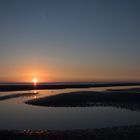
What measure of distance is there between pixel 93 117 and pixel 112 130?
7.37 metres

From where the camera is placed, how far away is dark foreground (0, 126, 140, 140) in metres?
17.2

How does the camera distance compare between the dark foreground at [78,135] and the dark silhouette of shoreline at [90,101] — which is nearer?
the dark foreground at [78,135]

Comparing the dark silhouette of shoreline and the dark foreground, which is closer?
the dark foreground

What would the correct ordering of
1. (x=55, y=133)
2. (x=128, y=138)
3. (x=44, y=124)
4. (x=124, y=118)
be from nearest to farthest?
(x=128, y=138)
(x=55, y=133)
(x=44, y=124)
(x=124, y=118)

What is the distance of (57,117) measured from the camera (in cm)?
2695

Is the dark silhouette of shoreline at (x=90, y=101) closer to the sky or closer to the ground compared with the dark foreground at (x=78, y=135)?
closer to the sky

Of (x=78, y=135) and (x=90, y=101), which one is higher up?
(x=90, y=101)

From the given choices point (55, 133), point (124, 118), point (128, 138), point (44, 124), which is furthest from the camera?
point (124, 118)

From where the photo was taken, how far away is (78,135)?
17.9 m

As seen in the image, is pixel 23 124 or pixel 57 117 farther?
pixel 57 117

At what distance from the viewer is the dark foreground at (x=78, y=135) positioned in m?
17.2

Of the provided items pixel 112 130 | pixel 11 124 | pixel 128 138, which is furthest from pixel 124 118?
pixel 11 124

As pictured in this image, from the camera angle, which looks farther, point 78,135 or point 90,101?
point 90,101

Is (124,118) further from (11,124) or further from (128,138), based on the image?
(11,124)
